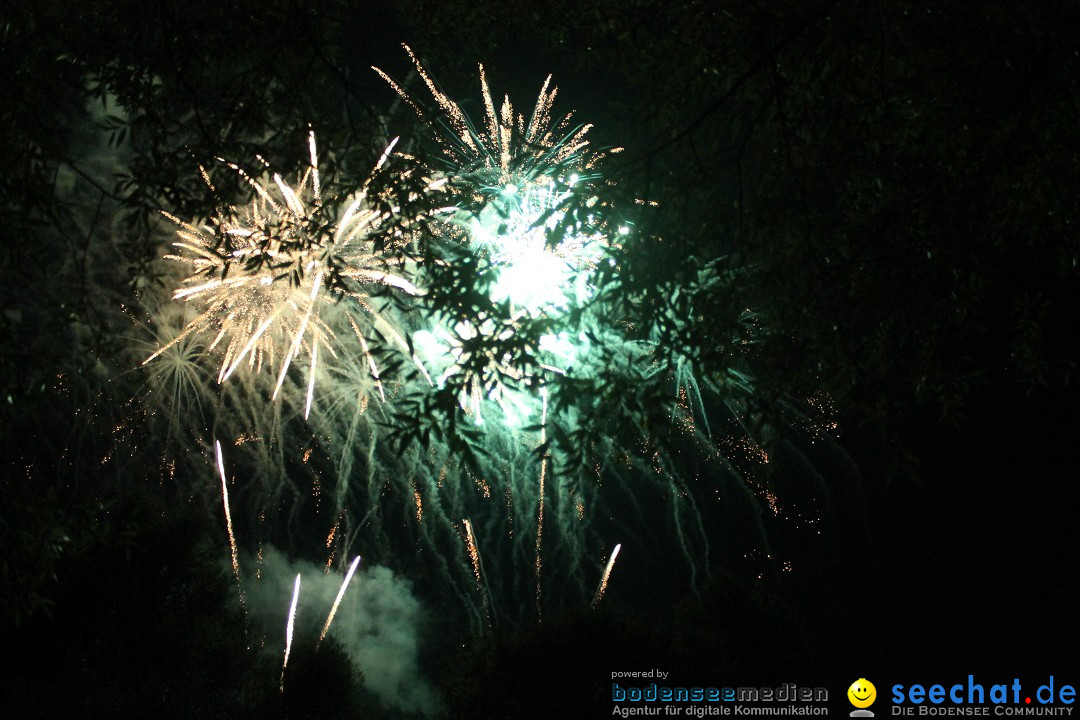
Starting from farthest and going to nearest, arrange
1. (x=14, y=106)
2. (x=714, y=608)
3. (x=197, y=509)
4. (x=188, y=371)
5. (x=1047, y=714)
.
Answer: (x=197, y=509), (x=714, y=608), (x=188, y=371), (x=1047, y=714), (x=14, y=106)

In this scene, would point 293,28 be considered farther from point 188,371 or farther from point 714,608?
point 714,608

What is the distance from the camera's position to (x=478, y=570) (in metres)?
17.7

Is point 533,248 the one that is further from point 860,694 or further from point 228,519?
point 228,519

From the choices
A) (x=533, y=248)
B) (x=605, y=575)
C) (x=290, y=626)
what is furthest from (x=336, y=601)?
(x=533, y=248)

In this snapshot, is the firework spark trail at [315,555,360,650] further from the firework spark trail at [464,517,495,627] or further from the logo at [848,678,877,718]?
the logo at [848,678,877,718]

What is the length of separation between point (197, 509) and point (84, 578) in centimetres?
269

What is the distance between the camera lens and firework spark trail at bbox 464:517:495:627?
17000mm

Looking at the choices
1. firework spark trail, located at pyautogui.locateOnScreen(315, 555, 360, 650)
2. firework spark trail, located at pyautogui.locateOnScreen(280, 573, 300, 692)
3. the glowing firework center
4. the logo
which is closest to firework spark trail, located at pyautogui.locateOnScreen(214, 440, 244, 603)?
firework spark trail, located at pyautogui.locateOnScreen(280, 573, 300, 692)

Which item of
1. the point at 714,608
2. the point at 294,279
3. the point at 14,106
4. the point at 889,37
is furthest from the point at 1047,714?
the point at 14,106

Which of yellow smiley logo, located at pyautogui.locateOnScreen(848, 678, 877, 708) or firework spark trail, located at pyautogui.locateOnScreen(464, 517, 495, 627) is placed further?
firework spark trail, located at pyautogui.locateOnScreen(464, 517, 495, 627)

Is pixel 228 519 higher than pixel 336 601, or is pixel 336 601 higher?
pixel 228 519

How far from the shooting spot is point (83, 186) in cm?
1528

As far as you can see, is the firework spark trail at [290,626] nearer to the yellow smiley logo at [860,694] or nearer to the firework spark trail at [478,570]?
the firework spark trail at [478,570]

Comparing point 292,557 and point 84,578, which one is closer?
point 84,578
